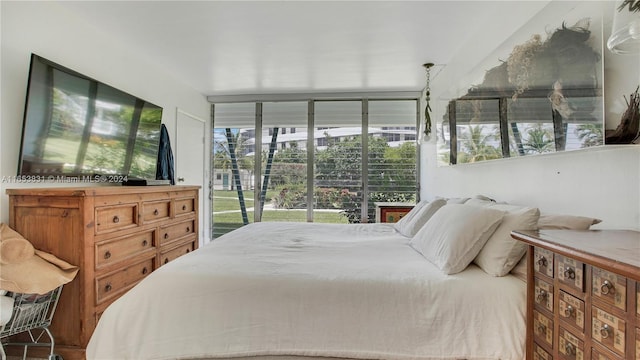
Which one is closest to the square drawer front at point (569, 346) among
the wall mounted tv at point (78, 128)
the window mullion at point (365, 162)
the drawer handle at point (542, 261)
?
the drawer handle at point (542, 261)

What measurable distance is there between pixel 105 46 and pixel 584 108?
3.59 m

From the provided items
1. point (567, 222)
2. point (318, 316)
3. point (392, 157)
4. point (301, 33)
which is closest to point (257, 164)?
point (392, 157)

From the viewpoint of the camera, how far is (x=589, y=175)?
131 centimetres

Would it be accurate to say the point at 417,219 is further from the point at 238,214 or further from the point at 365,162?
the point at 238,214

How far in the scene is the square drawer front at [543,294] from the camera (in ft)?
3.24

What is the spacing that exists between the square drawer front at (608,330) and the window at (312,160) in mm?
3439

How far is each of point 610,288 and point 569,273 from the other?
148mm

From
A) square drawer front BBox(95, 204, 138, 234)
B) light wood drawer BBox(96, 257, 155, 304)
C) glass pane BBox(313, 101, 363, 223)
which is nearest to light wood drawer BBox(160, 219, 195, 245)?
light wood drawer BBox(96, 257, 155, 304)

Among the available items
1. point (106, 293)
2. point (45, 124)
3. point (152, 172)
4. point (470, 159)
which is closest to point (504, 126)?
point (470, 159)

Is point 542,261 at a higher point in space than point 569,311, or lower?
higher

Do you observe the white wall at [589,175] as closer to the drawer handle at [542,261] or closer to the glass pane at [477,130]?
the glass pane at [477,130]

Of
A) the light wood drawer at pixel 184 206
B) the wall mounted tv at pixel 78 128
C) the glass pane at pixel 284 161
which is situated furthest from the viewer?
the glass pane at pixel 284 161

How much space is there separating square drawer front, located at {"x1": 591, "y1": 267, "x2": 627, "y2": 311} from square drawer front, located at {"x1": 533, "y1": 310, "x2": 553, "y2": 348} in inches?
10.3

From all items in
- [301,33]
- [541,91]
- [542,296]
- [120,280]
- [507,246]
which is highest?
[301,33]
